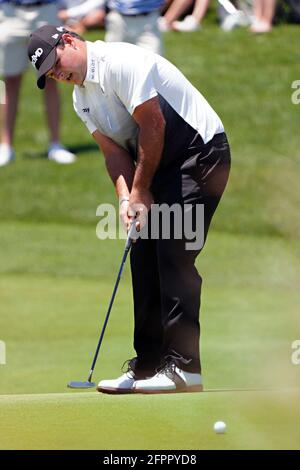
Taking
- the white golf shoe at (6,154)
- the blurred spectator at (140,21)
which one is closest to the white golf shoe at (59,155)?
the white golf shoe at (6,154)

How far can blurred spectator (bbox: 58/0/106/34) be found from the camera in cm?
1457

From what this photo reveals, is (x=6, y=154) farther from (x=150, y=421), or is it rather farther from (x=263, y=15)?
(x=150, y=421)

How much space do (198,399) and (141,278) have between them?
0.96 metres

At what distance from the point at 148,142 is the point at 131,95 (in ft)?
0.76

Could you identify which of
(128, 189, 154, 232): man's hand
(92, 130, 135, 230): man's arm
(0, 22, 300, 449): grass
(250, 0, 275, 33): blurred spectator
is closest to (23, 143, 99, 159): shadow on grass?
(0, 22, 300, 449): grass

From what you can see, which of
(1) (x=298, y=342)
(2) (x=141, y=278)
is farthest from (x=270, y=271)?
(2) (x=141, y=278)

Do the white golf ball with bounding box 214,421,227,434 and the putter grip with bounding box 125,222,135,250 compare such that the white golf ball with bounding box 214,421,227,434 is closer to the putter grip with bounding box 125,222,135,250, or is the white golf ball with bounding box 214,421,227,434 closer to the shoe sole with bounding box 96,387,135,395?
the shoe sole with bounding box 96,387,135,395

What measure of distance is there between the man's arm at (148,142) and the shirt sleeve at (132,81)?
3 centimetres

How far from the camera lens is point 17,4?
1228 centimetres

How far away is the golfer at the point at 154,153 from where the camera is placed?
236 inches

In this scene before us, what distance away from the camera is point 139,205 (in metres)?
6.16

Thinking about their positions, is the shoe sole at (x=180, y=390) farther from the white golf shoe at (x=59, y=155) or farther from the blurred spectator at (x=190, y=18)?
the blurred spectator at (x=190, y=18)

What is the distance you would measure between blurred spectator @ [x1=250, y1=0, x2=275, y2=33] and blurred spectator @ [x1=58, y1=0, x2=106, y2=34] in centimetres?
178
